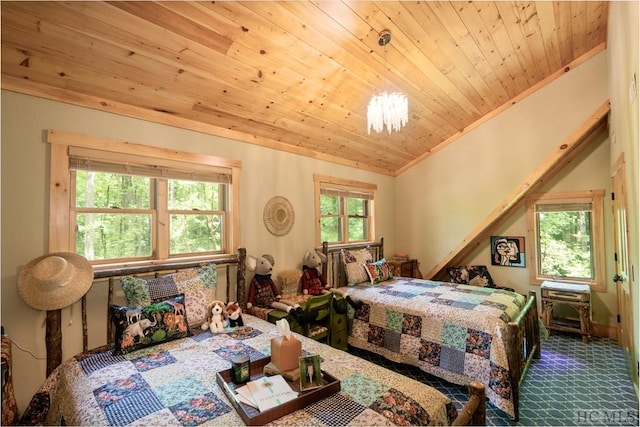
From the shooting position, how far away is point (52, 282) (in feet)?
6.03

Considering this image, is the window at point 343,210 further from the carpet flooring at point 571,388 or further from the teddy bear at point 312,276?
the carpet flooring at point 571,388

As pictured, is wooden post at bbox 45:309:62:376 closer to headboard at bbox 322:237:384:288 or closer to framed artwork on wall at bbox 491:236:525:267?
headboard at bbox 322:237:384:288

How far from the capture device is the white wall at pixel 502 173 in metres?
3.75

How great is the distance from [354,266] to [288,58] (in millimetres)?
2545

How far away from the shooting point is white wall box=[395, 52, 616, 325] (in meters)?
3.75

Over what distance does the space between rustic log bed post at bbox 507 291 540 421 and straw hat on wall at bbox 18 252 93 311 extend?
3073 millimetres

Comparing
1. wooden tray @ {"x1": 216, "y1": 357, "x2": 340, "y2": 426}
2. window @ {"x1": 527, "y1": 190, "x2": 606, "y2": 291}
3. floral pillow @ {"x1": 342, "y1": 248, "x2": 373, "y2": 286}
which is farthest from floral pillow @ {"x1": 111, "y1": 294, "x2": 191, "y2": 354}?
window @ {"x1": 527, "y1": 190, "x2": 606, "y2": 291}

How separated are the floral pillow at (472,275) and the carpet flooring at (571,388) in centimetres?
110

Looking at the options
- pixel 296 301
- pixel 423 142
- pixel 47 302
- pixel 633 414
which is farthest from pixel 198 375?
pixel 423 142

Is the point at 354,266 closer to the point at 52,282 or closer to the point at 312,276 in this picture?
the point at 312,276

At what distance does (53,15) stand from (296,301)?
2724 millimetres

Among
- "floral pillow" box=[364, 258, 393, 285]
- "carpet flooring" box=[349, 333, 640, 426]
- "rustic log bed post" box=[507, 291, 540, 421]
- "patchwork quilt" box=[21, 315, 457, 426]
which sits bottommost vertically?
"carpet flooring" box=[349, 333, 640, 426]

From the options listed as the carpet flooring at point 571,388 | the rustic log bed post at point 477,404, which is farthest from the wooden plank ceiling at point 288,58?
the carpet flooring at point 571,388

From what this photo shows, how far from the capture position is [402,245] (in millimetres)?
5312
